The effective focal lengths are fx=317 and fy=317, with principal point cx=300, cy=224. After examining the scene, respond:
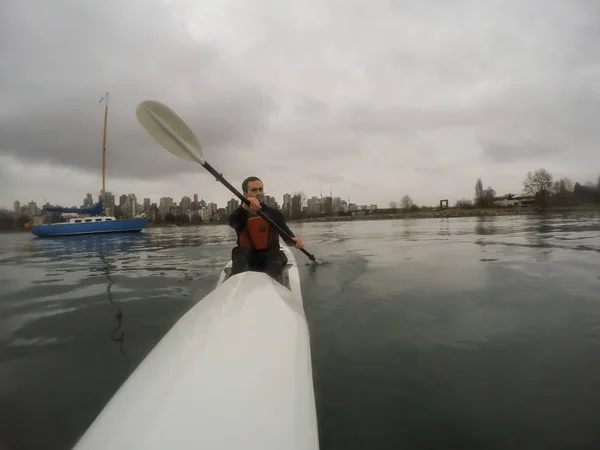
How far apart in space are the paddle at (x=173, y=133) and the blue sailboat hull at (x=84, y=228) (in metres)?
32.3

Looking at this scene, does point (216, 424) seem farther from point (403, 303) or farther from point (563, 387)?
point (403, 303)

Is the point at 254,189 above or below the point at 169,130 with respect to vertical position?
below

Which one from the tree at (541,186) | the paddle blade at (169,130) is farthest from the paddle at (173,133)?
the tree at (541,186)

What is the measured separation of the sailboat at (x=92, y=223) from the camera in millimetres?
31250

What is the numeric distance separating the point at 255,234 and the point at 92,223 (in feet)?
109

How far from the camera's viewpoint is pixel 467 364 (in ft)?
9.18

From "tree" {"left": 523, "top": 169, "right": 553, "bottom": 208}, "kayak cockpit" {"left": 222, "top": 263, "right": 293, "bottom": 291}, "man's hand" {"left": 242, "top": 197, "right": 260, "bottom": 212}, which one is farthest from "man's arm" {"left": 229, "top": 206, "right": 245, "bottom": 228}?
"tree" {"left": 523, "top": 169, "right": 553, "bottom": 208}

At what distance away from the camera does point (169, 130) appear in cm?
474

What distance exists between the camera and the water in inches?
79.7

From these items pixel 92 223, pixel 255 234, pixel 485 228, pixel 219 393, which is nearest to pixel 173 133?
pixel 255 234

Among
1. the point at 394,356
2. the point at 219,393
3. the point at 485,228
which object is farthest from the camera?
the point at 485,228

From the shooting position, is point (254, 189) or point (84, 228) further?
point (84, 228)

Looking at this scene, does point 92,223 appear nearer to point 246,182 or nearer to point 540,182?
point 246,182

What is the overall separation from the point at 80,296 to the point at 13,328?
4.95 feet
